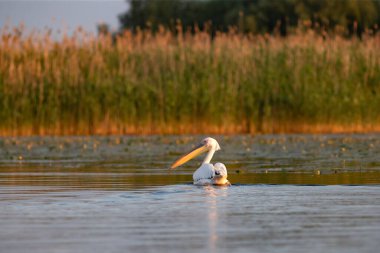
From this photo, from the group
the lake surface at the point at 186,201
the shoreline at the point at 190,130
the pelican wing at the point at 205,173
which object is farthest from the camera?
the shoreline at the point at 190,130

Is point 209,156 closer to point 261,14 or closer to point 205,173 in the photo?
point 205,173

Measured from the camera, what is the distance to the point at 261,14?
46.9 metres

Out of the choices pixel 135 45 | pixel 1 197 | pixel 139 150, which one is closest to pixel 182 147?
pixel 139 150

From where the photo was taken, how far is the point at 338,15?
4391 cm

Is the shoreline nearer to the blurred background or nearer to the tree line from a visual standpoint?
the blurred background

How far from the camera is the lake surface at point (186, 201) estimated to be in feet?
23.9

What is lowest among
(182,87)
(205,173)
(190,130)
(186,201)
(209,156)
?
(186,201)

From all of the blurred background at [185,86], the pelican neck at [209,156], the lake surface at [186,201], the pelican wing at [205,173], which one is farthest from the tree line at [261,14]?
the pelican wing at [205,173]

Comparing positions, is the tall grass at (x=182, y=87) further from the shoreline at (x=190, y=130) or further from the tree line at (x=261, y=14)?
the tree line at (x=261, y=14)

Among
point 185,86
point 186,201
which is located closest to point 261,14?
point 185,86

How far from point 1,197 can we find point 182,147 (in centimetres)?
812

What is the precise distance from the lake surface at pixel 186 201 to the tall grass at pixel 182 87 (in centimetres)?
373

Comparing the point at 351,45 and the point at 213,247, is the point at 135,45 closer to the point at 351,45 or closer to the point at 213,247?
the point at 351,45

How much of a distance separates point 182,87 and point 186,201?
1292 centimetres
